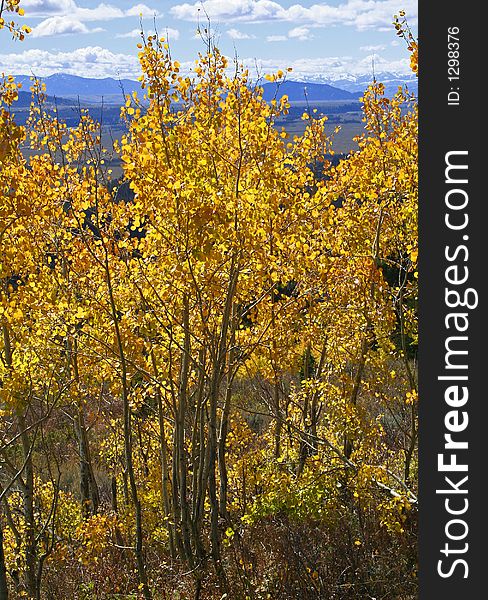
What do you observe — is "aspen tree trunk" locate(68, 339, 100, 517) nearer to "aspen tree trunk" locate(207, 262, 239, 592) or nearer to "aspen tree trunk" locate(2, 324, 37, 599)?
"aspen tree trunk" locate(2, 324, 37, 599)

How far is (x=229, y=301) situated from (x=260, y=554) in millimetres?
3576

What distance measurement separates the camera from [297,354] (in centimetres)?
1047

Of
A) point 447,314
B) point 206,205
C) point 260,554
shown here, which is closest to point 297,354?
point 260,554

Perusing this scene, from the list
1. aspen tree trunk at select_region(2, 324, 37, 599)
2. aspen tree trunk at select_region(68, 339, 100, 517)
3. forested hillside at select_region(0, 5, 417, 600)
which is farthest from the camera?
aspen tree trunk at select_region(68, 339, 100, 517)

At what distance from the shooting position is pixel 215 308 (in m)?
7.81

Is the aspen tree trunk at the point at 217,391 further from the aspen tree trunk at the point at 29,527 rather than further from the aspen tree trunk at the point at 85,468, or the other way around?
the aspen tree trunk at the point at 85,468

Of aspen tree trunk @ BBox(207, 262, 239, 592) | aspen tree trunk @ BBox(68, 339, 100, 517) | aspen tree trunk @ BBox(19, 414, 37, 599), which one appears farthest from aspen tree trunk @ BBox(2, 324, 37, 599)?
aspen tree trunk @ BBox(207, 262, 239, 592)

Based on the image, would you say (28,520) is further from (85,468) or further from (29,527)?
(85,468)

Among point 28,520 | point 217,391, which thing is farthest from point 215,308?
point 28,520

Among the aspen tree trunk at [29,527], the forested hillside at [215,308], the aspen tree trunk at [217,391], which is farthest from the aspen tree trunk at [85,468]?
the aspen tree trunk at [217,391]

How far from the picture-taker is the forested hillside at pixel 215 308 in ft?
20.7

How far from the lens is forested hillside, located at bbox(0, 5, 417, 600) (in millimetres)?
6320

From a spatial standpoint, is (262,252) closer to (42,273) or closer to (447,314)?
(447,314)

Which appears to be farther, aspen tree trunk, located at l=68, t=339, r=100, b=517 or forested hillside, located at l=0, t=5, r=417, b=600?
aspen tree trunk, located at l=68, t=339, r=100, b=517
